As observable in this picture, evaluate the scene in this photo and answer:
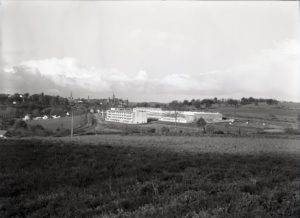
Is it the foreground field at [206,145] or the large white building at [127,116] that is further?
the large white building at [127,116]

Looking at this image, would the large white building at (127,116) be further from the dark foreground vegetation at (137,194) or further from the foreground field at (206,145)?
the dark foreground vegetation at (137,194)

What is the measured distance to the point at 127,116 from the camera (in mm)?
138375

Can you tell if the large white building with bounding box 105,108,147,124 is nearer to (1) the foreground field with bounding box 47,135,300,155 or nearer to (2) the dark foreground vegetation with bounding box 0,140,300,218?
(1) the foreground field with bounding box 47,135,300,155

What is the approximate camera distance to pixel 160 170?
1062 centimetres

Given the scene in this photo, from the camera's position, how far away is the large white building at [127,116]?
134 meters

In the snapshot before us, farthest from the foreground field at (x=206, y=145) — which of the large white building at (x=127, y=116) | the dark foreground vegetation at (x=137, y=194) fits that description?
the large white building at (x=127, y=116)

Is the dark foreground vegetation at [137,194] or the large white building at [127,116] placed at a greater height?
the dark foreground vegetation at [137,194]

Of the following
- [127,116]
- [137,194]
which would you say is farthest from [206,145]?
[127,116]

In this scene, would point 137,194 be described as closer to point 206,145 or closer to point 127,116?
point 206,145

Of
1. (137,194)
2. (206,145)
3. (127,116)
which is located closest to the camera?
(137,194)

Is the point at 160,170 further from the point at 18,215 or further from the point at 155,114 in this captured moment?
the point at 155,114

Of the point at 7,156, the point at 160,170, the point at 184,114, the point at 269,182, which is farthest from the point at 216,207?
the point at 184,114

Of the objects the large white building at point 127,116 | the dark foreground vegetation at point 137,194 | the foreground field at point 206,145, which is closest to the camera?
the dark foreground vegetation at point 137,194

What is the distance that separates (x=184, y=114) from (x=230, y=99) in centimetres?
6559
